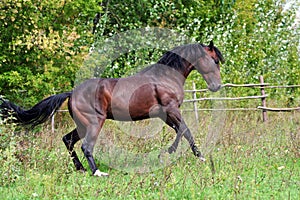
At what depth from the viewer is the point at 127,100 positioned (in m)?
6.65

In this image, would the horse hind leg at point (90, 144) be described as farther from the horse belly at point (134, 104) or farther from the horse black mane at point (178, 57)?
the horse black mane at point (178, 57)

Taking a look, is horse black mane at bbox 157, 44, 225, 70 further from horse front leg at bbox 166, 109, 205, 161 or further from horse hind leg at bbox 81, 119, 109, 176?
horse hind leg at bbox 81, 119, 109, 176

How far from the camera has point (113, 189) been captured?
506 cm

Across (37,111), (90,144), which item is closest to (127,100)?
(90,144)

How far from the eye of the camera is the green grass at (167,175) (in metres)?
4.84

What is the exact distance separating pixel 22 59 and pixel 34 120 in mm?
4792

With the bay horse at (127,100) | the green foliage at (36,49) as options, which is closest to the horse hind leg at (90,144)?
the bay horse at (127,100)

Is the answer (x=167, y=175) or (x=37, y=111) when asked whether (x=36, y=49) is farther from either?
(x=167, y=175)

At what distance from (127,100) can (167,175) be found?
1660mm

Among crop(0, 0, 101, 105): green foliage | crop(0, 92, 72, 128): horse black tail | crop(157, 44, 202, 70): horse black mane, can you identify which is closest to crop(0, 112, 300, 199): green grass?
crop(0, 92, 72, 128): horse black tail

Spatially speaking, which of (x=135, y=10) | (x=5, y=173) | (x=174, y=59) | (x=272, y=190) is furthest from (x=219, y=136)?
(x=135, y=10)

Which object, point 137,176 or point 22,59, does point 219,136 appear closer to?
point 137,176

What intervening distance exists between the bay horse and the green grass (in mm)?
353

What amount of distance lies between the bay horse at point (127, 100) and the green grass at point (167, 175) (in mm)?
353
